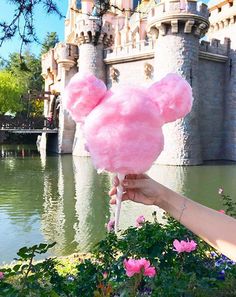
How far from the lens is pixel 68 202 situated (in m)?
8.60

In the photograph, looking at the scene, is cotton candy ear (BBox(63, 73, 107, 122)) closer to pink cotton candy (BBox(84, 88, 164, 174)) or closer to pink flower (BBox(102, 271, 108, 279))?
pink cotton candy (BBox(84, 88, 164, 174))

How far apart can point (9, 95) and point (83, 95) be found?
3035 centimetres

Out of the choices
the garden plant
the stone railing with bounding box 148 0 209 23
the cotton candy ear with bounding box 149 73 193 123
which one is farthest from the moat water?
the stone railing with bounding box 148 0 209 23

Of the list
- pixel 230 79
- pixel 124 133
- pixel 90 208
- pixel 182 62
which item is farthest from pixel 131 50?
pixel 124 133

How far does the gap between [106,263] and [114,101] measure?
1.65m

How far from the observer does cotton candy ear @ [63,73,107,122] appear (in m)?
1.39

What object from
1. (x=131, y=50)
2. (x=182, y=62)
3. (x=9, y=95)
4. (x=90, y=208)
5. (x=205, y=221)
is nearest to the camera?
(x=205, y=221)

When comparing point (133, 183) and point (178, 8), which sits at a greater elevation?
point (178, 8)

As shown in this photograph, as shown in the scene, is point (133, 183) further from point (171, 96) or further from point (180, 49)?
point (180, 49)

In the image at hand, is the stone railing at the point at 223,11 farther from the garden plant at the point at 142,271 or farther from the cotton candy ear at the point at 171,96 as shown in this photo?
the cotton candy ear at the point at 171,96

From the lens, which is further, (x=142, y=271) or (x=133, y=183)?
(x=142, y=271)

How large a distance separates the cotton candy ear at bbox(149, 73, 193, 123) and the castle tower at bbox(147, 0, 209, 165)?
14.6 m

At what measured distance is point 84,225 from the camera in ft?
21.9

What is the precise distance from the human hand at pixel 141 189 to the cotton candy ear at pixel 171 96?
0.84 ft
